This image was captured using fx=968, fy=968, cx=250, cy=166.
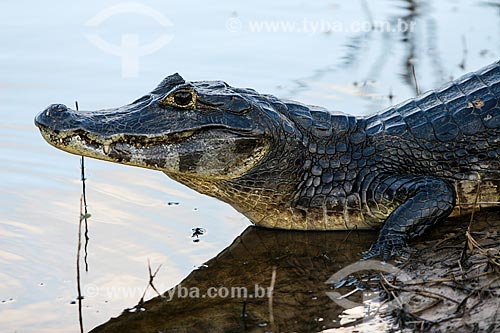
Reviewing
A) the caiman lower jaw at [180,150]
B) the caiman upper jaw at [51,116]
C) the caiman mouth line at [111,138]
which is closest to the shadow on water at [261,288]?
the caiman lower jaw at [180,150]

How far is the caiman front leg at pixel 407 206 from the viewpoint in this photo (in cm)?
601

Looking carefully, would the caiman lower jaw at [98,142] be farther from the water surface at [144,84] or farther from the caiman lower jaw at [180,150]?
the water surface at [144,84]

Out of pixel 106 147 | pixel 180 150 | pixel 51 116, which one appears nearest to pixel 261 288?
pixel 180 150

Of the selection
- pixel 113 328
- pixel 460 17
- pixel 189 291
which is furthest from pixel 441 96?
pixel 460 17

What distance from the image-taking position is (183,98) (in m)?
6.23

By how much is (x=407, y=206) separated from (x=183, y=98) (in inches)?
62.3

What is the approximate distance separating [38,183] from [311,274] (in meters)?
2.53

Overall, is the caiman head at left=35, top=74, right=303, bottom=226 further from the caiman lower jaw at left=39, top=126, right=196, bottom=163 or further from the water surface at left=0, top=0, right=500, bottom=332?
the water surface at left=0, top=0, right=500, bottom=332

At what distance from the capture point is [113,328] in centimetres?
522

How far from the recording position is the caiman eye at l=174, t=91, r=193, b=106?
6.23 meters

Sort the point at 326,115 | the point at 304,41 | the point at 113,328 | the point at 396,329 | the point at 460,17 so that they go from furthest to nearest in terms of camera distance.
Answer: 1. the point at 460,17
2. the point at 304,41
3. the point at 326,115
4. the point at 113,328
5. the point at 396,329

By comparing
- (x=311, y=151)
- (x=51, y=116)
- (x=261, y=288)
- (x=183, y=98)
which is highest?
(x=183, y=98)

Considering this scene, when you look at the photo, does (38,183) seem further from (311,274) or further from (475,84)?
(475,84)

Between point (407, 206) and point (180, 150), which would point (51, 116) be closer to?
point (180, 150)
